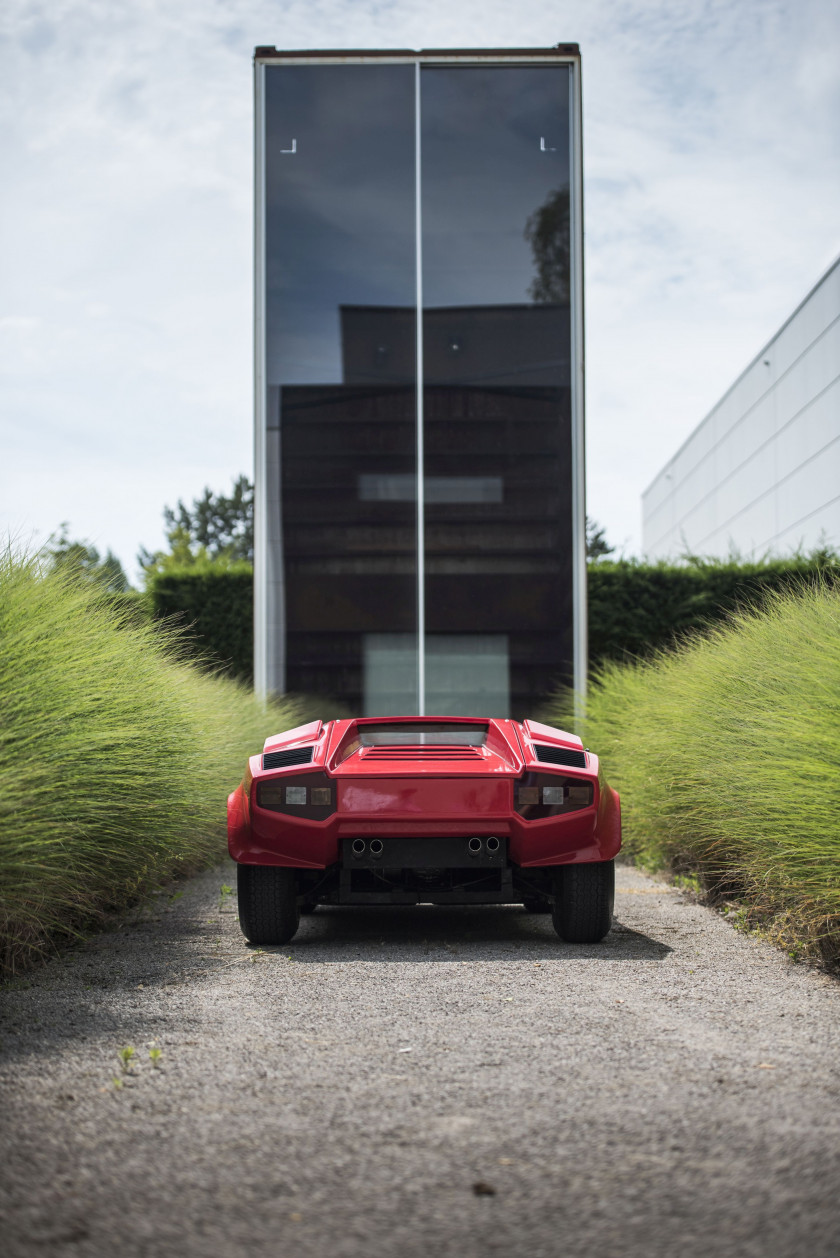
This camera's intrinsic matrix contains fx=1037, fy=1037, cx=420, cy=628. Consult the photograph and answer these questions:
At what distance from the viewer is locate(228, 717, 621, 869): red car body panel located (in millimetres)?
4398

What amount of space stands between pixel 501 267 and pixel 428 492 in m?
2.91

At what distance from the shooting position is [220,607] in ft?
43.8

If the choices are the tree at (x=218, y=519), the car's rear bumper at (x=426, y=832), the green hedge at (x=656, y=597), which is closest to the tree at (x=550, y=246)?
the green hedge at (x=656, y=597)

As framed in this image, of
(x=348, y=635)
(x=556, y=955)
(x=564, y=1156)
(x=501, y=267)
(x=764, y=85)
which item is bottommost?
(x=556, y=955)

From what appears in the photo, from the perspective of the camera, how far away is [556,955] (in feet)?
14.6

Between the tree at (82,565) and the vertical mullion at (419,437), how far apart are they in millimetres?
5254

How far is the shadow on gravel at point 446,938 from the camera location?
4.47m

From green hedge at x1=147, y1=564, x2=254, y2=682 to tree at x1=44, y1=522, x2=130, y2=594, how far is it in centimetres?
599

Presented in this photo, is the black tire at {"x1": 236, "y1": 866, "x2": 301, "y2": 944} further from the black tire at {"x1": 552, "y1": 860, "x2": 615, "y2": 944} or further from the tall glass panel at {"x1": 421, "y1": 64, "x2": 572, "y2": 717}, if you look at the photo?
the tall glass panel at {"x1": 421, "y1": 64, "x2": 572, "y2": 717}

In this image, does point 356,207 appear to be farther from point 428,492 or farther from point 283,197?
point 428,492

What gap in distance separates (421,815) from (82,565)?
318 cm

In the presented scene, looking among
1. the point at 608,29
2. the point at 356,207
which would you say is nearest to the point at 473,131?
the point at 356,207

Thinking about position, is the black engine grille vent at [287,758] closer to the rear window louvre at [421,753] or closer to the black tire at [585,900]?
the rear window louvre at [421,753]

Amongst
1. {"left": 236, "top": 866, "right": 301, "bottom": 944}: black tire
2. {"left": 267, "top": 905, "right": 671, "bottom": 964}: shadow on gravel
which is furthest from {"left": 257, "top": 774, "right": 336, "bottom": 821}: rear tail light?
{"left": 267, "top": 905, "right": 671, "bottom": 964}: shadow on gravel
